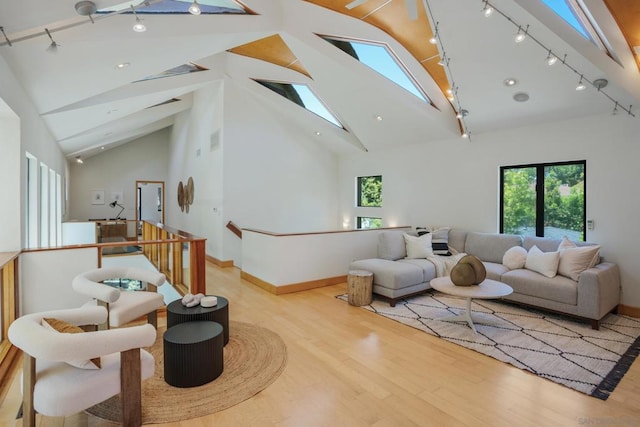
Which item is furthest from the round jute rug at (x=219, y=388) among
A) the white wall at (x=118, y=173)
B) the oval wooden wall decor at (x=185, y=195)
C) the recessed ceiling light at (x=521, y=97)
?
the white wall at (x=118, y=173)

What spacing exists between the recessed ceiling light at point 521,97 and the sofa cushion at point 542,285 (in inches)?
92.4

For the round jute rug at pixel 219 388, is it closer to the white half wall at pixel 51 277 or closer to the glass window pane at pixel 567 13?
the white half wall at pixel 51 277

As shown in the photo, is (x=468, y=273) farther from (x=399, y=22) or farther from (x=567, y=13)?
(x=399, y=22)

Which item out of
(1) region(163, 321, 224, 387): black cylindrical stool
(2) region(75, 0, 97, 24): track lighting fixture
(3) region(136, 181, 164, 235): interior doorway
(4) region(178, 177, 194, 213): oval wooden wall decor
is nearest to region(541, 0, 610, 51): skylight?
(2) region(75, 0, 97, 24): track lighting fixture

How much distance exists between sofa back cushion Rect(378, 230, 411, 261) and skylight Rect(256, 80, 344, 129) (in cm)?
309

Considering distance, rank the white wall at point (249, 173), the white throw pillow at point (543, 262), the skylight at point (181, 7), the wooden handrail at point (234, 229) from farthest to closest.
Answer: the white wall at point (249, 173) < the wooden handrail at point (234, 229) < the white throw pillow at point (543, 262) < the skylight at point (181, 7)

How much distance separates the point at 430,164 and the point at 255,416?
5.54 meters

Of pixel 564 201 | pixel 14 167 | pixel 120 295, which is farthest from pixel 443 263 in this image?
pixel 14 167

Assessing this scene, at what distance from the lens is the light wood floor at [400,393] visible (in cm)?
214

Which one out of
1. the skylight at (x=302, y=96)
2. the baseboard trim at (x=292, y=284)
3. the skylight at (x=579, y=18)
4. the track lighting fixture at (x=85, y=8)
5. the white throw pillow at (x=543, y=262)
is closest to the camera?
the track lighting fixture at (x=85, y=8)

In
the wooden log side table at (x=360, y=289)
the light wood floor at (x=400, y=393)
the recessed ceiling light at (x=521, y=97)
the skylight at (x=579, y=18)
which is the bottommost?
the light wood floor at (x=400, y=393)

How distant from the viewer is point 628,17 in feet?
Result: 9.90

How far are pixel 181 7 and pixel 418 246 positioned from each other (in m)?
4.42

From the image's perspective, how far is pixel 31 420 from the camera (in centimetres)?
176
